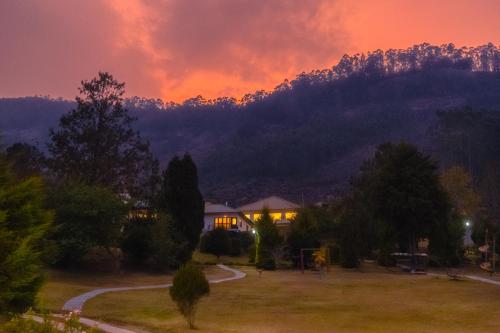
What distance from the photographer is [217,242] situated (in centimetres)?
→ 6059

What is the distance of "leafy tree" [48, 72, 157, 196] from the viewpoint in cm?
5591

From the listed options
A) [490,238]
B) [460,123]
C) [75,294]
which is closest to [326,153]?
[460,123]

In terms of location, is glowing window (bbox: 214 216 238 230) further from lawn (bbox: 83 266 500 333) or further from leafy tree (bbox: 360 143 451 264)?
lawn (bbox: 83 266 500 333)

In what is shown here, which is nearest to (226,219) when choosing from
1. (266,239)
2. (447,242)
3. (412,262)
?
(266,239)

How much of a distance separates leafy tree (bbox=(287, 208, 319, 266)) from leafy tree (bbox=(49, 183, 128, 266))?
17963 mm

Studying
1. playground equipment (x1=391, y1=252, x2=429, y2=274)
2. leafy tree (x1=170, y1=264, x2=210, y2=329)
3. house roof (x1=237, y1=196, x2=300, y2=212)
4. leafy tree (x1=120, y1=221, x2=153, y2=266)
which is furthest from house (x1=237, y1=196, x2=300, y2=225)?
leafy tree (x1=170, y1=264, x2=210, y2=329)

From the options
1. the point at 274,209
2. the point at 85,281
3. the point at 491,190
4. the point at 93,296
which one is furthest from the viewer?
the point at 491,190

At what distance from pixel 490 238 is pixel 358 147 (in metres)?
111

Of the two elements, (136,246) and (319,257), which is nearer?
(319,257)

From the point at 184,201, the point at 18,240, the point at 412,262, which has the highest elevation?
the point at 184,201

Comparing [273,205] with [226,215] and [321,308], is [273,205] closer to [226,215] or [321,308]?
[226,215]

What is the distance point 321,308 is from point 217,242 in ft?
121

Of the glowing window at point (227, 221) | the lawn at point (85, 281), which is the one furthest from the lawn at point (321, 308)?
the glowing window at point (227, 221)

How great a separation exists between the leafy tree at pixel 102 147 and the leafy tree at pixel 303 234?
14979 mm
